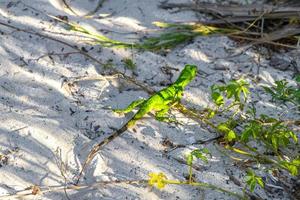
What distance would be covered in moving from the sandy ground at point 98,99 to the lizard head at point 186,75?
126mm

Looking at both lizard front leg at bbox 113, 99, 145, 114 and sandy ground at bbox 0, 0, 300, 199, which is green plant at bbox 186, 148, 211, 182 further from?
lizard front leg at bbox 113, 99, 145, 114

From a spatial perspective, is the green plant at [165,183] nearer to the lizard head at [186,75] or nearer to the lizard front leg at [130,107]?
the lizard front leg at [130,107]

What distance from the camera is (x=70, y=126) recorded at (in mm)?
2803

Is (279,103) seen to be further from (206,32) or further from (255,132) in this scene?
(206,32)

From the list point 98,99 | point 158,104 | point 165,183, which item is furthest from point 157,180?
point 98,99

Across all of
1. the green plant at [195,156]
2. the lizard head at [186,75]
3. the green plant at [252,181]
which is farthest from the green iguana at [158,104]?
the green plant at [252,181]

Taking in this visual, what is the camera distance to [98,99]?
3.05 meters

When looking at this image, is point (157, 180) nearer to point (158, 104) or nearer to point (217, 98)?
point (158, 104)

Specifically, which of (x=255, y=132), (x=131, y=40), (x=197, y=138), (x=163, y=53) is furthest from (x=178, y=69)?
(x=255, y=132)

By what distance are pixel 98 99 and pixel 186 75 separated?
0.58 metres

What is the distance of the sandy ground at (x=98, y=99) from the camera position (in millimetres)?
2533

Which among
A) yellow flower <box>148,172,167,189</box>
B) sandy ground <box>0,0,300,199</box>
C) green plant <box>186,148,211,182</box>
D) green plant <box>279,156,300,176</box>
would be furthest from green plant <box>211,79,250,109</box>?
yellow flower <box>148,172,167,189</box>

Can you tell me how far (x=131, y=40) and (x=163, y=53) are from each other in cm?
28

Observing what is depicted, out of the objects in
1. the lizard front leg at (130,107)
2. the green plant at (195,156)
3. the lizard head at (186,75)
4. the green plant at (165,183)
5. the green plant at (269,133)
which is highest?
the lizard head at (186,75)
